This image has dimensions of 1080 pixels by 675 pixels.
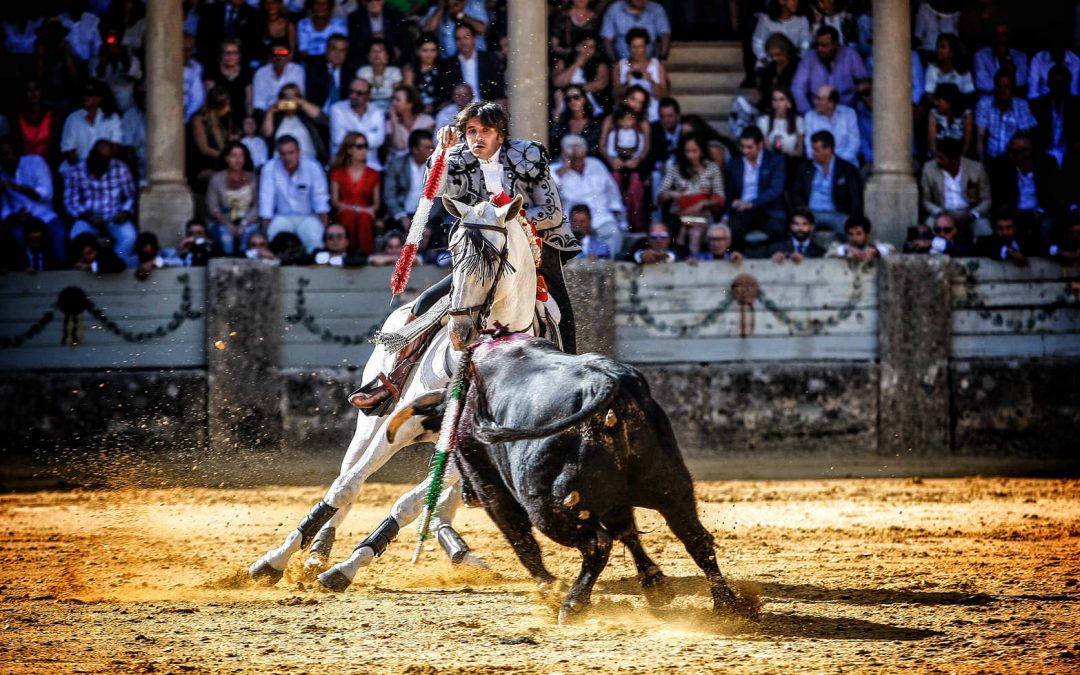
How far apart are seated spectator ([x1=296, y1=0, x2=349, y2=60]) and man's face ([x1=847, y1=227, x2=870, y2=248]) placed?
4.72m

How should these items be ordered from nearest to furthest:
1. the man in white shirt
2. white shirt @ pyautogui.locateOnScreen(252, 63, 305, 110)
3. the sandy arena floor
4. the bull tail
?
the sandy arena floor → the bull tail → the man in white shirt → white shirt @ pyautogui.locateOnScreen(252, 63, 305, 110)

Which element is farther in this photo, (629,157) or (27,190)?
Answer: (27,190)

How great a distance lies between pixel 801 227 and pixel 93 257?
18.2 ft

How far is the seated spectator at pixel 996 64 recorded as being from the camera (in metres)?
13.2

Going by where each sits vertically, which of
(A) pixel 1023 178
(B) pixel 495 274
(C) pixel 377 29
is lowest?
(B) pixel 495 274

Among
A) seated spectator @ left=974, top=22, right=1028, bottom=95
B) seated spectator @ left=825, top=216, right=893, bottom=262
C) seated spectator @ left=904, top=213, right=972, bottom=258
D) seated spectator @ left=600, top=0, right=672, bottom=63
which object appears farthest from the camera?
seated spectator @ left=600, top=0, right=672, bottom=63

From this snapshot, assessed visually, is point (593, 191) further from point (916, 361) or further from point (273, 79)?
point (273, 79)

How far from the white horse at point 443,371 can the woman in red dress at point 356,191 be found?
15.8ft

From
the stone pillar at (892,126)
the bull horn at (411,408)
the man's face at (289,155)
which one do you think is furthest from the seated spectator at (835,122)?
the bull horn at (411,408)

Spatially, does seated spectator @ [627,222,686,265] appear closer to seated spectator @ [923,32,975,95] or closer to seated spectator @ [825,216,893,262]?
seated spectator @ [825,216,893,262]

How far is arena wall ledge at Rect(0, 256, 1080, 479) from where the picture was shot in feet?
38.3

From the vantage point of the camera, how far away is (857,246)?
39.2ft

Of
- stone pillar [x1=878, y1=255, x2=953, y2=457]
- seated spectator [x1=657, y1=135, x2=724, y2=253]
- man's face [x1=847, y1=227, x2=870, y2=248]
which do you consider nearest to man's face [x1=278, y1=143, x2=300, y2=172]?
seated spectator [x1=657, y1=135, x2=724, y2=253]

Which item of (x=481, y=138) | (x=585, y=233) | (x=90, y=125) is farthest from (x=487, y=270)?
(x=90, y=125)
